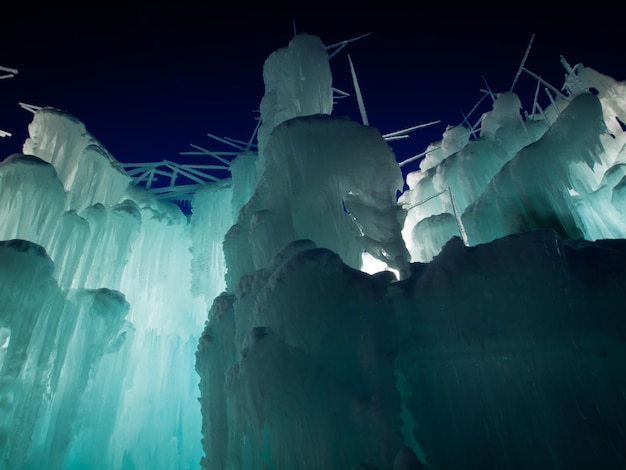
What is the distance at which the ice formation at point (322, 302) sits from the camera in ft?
16.6

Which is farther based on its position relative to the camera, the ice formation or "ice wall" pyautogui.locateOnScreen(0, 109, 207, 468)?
"ice wall" pyautogui.locateOnScreen(0, 109, 207, 468)

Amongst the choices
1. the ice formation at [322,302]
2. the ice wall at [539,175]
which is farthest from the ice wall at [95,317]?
the ice wall at [539,175]

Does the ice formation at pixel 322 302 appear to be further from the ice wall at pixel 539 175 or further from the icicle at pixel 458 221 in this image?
the icicle at pixel 458 221

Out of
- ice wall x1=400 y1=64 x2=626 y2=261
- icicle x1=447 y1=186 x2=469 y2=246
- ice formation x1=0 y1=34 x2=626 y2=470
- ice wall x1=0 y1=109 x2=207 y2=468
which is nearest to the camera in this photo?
ice formation x1=0 y1=34 x2=626 y2=470

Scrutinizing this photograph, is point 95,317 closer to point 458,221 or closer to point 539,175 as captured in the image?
point 458,221

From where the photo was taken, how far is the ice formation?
5.05 meters

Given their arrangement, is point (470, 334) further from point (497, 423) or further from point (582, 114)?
point (582, 114)

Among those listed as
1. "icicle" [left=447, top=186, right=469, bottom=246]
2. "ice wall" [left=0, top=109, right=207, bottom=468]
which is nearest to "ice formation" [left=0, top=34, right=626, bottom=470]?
"ice wall" [left=0, top=109, right=207, bottom=468]

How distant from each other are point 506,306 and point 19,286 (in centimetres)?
879

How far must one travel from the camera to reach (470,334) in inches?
213

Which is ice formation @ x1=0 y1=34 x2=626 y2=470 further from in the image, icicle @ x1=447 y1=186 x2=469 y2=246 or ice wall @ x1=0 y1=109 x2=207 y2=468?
icicle @ x1=447 y1=186 x2=469 y2=246

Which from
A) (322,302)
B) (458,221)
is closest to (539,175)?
(458,221)

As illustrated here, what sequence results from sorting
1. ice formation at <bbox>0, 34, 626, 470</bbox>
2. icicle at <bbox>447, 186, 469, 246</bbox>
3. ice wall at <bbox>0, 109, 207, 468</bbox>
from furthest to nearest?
1. icicle at <bbox>447, 186, 469, 246</bbox>
2. ice wall at <bbox>0, 109, 207, 468</bbox>
3. ice formation at <bbox>0, 34, 626, 470</bbox>

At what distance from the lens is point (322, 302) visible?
574 centimetres
